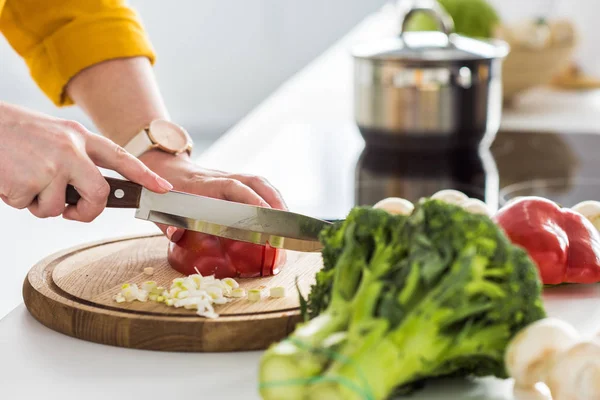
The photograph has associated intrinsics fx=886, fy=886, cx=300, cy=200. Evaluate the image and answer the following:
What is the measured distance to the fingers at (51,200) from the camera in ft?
3.55

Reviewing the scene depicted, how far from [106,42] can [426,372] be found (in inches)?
37.2

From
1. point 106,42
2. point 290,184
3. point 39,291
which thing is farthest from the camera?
point 290,184

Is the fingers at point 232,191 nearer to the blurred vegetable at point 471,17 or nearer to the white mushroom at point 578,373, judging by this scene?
the white mushroom at point 578,373

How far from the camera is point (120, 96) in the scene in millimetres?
1464

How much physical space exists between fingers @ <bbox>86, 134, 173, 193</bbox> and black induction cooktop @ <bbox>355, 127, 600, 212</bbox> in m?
0.65

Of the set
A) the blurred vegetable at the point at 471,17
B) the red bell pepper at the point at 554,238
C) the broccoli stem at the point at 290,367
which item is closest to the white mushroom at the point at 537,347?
the broccoli stem at the point at 290,367

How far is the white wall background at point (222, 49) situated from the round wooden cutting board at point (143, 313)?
5.01 metres

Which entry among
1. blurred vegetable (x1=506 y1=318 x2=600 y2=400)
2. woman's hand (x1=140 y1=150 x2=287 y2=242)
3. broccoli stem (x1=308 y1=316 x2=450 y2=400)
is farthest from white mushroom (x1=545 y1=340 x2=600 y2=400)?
woman's hand (x1=140 y1=150 x2=287 y2=242)

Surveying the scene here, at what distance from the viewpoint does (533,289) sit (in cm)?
75

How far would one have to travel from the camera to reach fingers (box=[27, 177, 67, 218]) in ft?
3.55

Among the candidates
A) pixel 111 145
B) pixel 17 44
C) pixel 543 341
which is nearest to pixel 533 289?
pixel 543 341

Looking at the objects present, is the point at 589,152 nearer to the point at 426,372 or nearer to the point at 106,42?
the point at 106,42

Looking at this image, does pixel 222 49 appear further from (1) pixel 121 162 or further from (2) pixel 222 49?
(1) pixel 121 162

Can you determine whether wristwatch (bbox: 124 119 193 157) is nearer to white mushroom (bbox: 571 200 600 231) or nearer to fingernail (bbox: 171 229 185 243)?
fingernail (bbox: 171 229 185 243)
